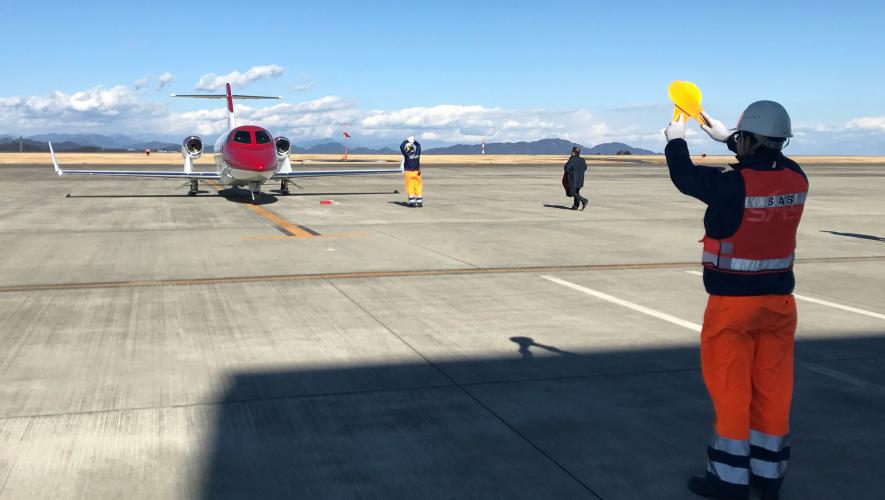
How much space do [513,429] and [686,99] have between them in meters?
2.25

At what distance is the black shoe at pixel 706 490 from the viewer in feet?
12.9

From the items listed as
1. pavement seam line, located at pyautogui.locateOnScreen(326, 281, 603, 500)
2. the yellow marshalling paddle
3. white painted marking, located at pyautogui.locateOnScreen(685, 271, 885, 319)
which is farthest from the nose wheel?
the yellow marshalling paddle

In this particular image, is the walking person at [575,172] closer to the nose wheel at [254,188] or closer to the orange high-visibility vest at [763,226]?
the nose wheel at [254,188]

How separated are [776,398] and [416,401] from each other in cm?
239

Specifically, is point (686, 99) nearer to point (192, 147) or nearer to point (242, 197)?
point (242, 197)

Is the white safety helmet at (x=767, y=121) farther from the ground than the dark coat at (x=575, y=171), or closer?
farther from the ground

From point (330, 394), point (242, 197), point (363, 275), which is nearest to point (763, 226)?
point (330, 394)

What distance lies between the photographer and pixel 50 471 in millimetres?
4195

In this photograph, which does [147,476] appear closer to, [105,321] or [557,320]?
[105,321]

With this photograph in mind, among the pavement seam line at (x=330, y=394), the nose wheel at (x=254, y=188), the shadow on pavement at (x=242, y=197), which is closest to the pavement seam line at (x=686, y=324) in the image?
the pavement seam line at (x=330, y=394)

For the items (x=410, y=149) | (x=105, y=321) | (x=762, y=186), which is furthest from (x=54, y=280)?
(x=410, y=149)

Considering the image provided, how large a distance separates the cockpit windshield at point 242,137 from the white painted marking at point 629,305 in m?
13.7

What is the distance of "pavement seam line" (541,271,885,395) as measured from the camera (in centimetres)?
582

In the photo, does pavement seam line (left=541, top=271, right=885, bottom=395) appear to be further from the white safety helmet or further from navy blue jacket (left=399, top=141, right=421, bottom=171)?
navy blue jacket (left=399, top=141, right=421, bottom=171)
